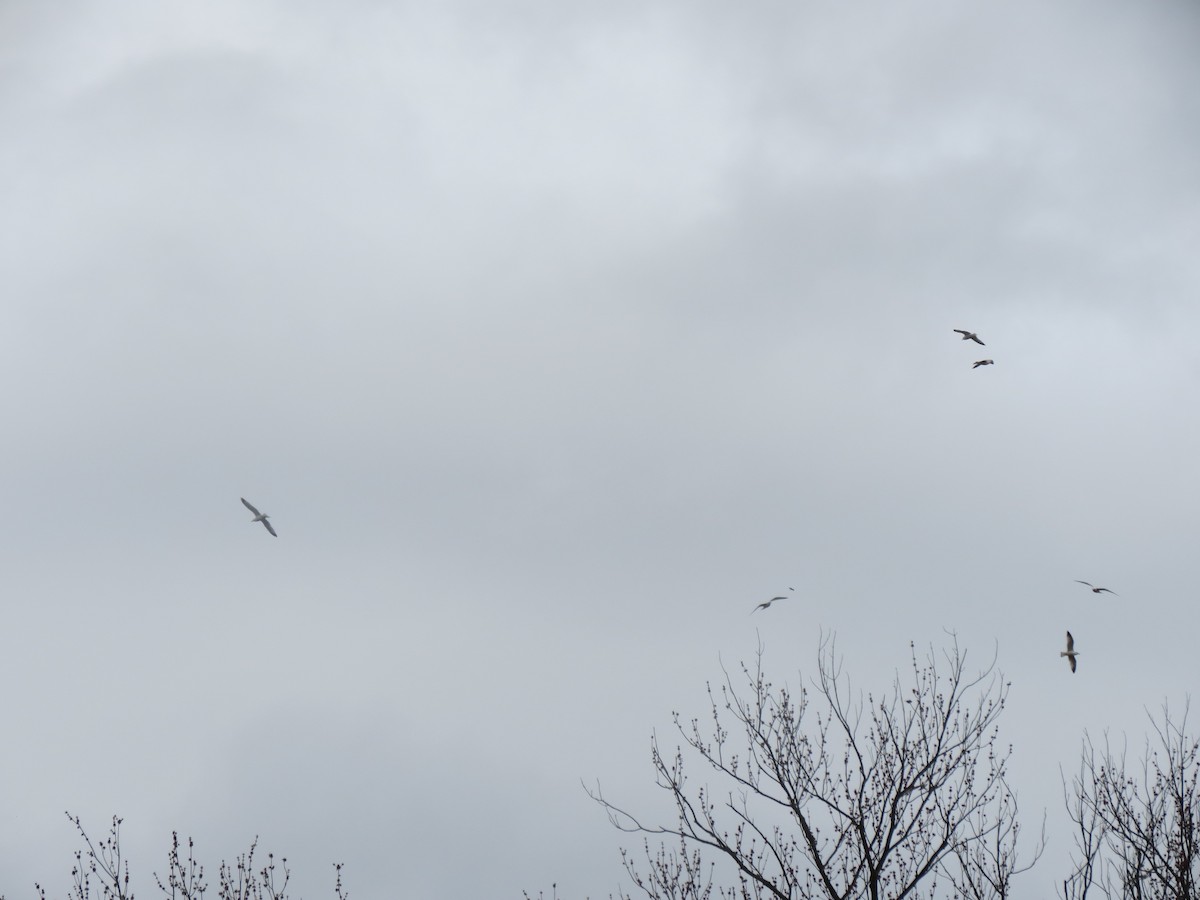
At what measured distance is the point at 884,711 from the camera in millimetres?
15930

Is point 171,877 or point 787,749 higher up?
point 787,749

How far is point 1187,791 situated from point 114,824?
1357cm

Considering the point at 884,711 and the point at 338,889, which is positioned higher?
the point at 884,711

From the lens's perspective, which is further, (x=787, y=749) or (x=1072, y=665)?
(x=787, y=749)

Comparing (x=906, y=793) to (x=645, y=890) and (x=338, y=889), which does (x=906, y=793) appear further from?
(x=338, y=889)

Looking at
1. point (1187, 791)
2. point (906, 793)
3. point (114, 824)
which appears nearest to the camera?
point (114, 824)

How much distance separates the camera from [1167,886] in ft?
51.0

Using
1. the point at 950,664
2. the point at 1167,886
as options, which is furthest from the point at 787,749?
the point at 1167,886

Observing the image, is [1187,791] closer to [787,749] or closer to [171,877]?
[787,749]

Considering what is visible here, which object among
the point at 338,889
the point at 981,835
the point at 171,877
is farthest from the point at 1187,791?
the point at 171,877

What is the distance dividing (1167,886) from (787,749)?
5.02m

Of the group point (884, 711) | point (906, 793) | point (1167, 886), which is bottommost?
point (1167, 886)

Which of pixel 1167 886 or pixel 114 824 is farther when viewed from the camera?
pixel 1167 886

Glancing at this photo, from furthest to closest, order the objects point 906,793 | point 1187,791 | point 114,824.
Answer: point 1187,791, point 906,793, point 114,824
